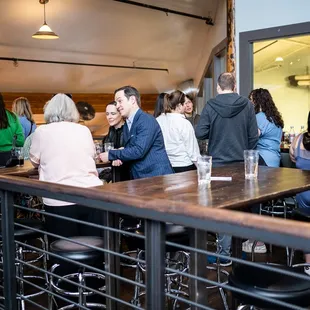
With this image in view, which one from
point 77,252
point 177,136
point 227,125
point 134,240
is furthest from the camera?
point 177,136

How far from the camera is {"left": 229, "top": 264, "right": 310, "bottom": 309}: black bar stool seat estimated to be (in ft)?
5.46

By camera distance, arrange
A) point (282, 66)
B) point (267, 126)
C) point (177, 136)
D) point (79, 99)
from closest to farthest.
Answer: point (177, 136), point (267, 126), point (282, 66), point (79, 99)

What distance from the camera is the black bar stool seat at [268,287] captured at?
1.66m

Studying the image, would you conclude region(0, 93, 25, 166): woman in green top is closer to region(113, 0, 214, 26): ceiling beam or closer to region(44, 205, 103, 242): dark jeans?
region(44, 205, 103, 242): dark jeans

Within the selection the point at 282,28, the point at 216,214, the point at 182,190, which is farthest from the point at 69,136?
the point at 282,28

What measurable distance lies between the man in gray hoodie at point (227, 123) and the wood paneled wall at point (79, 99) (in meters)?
8.07

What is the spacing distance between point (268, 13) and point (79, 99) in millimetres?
7485

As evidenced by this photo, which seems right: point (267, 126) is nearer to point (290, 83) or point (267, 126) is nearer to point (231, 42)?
point (231, 42)

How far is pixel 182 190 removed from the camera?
6.82 ft

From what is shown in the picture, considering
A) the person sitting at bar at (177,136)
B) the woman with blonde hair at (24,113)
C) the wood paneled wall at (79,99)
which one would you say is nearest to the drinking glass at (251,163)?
the person sitting at bar at (177,136)

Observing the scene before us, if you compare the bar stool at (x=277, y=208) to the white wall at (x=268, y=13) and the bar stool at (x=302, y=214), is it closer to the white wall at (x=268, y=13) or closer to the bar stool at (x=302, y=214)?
the bar stool at (x=302, y=214)

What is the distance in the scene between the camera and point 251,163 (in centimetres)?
240

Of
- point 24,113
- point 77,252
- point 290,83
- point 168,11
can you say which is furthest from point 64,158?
point 168,11

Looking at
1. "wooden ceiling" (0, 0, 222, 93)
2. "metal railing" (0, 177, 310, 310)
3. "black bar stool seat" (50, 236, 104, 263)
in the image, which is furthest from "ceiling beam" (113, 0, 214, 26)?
"black bar stool seat" (50, 236, 104, 263)
